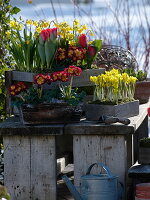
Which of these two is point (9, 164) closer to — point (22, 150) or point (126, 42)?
point (22, 150)

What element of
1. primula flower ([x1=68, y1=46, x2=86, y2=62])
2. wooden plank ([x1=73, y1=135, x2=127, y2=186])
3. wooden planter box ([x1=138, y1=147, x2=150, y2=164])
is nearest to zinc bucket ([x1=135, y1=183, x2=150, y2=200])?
wooden plank ([x1=73, y1=135, x2=127, y2=186])

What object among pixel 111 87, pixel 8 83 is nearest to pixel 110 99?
pixel 111 87

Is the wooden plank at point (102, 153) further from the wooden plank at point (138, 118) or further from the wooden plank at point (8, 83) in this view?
the wooden plank at point (8, 83)

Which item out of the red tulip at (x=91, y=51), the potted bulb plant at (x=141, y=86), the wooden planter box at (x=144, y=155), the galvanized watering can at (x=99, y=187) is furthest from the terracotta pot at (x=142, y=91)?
the galvanized watering can at (x=99, y=187)

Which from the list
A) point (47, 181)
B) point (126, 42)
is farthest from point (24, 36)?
point (126, 42)

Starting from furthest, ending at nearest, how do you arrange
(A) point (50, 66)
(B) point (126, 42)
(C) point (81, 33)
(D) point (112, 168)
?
(B) point (126, 42), (C) point (81, 33), (A) point (50, 66), (D) point (112, 168)

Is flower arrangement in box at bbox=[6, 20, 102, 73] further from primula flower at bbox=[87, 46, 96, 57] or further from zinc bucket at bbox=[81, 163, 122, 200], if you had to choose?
zinc bucket at bbox=[81, 163, 122, 200]

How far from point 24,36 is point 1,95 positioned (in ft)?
2.32

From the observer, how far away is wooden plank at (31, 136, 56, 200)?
4.29 meters

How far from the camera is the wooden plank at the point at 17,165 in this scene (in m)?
4.32

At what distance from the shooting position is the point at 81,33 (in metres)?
5.17

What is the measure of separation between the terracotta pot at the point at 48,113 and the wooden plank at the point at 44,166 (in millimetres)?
135

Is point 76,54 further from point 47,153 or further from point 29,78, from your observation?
point 47,153

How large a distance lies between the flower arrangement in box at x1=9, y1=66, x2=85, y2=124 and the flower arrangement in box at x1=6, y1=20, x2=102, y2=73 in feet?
1.41
